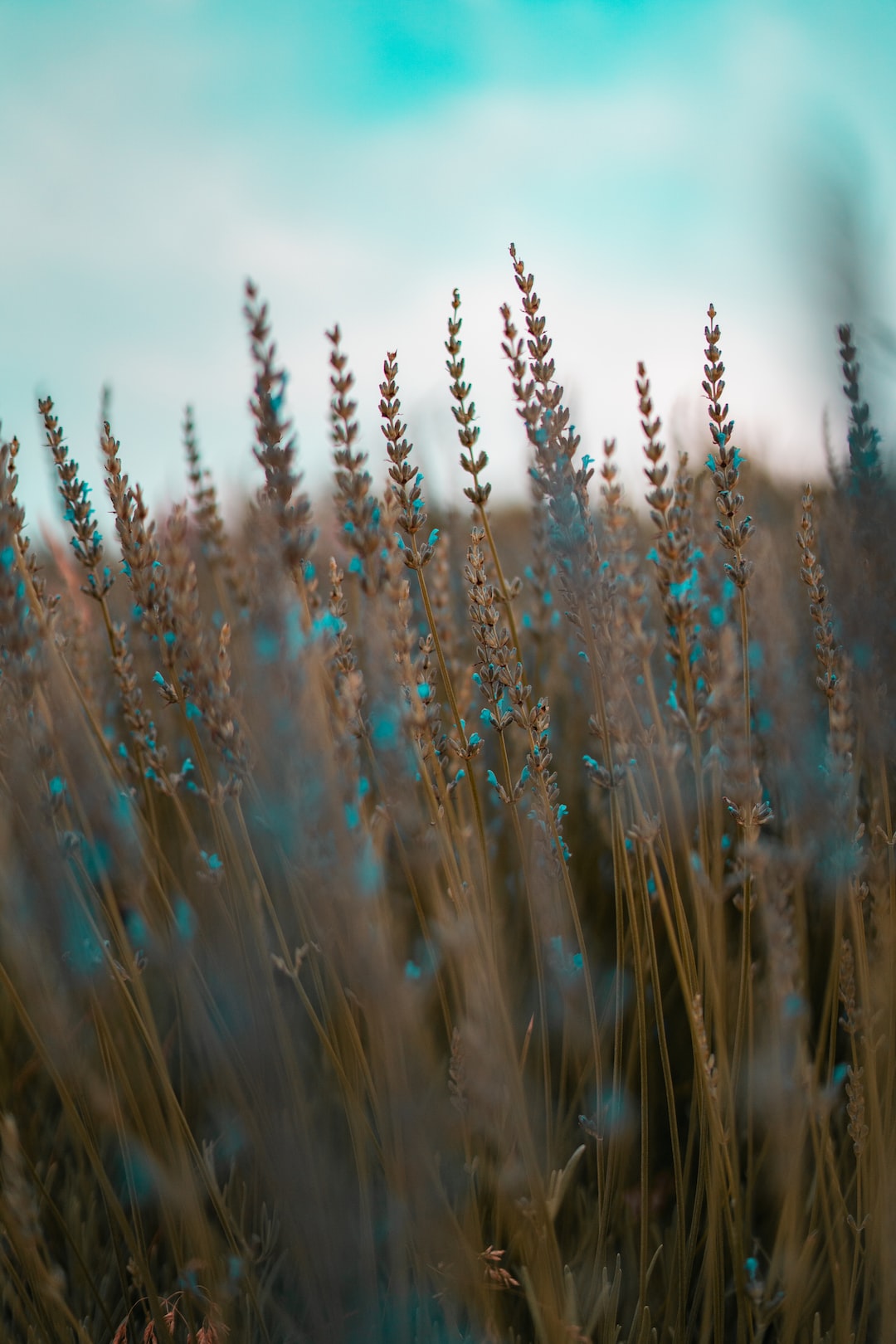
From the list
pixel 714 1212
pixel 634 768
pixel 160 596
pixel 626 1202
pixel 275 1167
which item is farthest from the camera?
pixel 634 768

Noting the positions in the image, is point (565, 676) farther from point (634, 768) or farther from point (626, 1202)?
point (626, 1202)

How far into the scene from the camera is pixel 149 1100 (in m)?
1.42

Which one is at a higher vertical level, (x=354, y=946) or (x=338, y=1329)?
(x=354, y=946)

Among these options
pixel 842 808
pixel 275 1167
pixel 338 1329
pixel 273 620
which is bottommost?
pixel 338 1329

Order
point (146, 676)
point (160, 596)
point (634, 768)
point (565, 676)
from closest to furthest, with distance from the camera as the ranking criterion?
point (160, 596) → point (634, 768) → point (146, 676) → point (565, 676)

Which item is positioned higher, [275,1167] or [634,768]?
[634,768]

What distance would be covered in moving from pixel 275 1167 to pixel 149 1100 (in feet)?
1.30

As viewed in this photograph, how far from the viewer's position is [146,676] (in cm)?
311

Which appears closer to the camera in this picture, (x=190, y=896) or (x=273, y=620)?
(x=273, y=620)

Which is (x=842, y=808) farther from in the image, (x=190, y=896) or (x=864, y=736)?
(x=190, y=896)

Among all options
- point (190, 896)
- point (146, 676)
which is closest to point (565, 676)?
point (146, 676)

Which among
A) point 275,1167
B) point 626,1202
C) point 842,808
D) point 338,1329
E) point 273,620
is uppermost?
point 273,620

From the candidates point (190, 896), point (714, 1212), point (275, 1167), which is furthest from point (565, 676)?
point (275, 1167)

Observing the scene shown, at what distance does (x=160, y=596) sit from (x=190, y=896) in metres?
1.09
